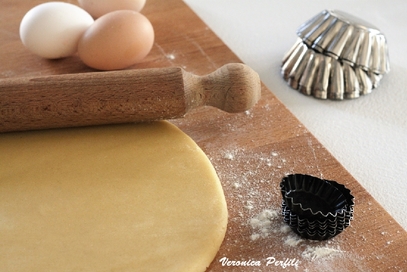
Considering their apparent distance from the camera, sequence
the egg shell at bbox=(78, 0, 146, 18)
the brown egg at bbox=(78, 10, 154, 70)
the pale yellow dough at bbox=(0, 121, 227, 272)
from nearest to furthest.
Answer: the pale yellow dough at bbox=(0, 121, 227, 272), the brown egg at bbox=(78, 10, 154, 70), the egg shell at bbox=(78, 0, 146, 18)

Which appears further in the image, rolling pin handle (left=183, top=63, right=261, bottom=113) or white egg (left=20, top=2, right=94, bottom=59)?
white egg (left=20, top=2, right=94, bottom=59)

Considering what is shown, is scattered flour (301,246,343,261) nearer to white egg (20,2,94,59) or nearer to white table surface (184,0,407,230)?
white table surface (184,0,407,230)

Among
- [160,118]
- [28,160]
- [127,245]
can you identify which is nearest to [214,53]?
[160,118]

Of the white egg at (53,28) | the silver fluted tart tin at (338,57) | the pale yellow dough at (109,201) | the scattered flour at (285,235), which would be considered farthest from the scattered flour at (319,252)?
the white egg at (53,28)

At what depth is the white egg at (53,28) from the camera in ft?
5.23

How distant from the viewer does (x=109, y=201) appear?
1.16m

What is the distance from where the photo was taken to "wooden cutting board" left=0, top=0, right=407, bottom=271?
3.67ft

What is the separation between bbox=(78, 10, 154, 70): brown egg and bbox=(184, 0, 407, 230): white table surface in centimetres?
57

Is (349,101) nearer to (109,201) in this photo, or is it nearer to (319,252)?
(319,252)

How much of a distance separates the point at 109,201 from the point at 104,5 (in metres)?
0.85

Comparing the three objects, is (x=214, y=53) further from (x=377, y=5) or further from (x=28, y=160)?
(x=377, y=5)

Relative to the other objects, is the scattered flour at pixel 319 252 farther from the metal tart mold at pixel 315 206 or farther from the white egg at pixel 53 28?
the white egg at pixel 53 28

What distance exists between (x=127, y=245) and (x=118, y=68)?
0.72m

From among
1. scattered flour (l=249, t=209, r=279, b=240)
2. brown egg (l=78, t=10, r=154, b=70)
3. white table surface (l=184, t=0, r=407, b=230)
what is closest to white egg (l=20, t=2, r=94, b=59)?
brown egg (l=78, t=10, r=154, b=70)
